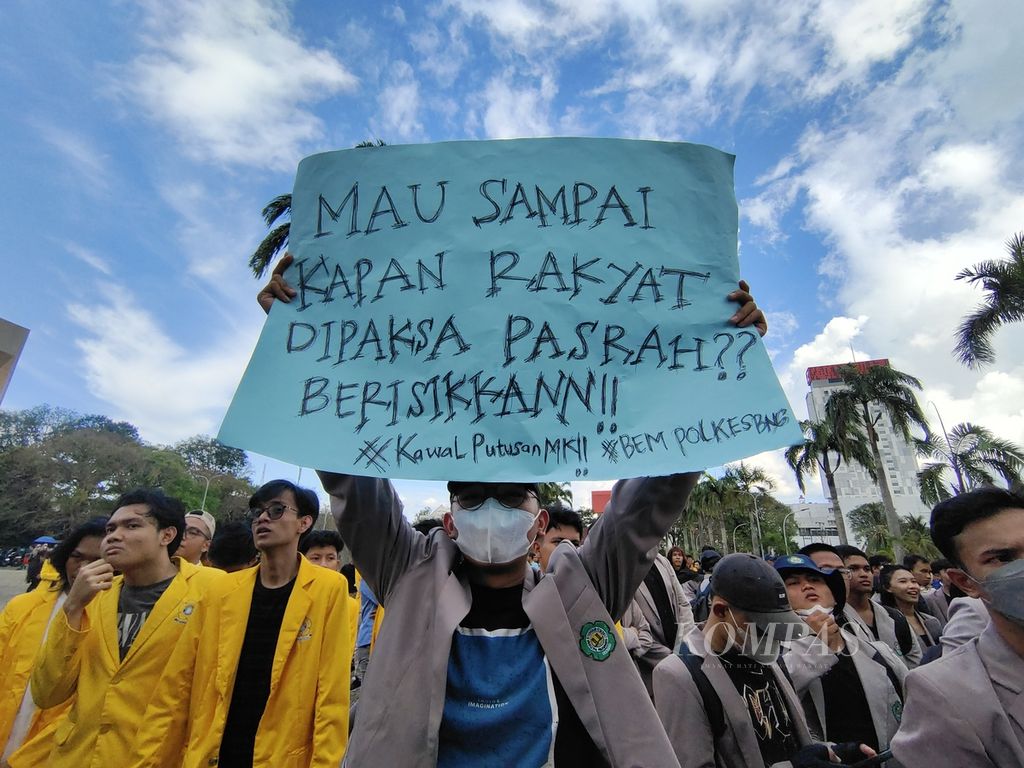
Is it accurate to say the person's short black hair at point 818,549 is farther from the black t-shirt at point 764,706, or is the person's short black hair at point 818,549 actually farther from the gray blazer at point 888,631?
the black t-shirt at point 764,706

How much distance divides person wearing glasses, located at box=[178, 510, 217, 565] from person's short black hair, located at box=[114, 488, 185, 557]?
5.64 feet

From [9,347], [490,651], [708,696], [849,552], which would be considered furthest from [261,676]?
[9,347]

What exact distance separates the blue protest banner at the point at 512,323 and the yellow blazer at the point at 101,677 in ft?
6.90

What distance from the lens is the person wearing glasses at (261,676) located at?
113 inches

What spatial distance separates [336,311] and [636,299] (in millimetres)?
1017

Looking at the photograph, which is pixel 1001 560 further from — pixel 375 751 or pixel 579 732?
pixel 375 751

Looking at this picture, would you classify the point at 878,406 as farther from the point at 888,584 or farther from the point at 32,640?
the point at 32,640

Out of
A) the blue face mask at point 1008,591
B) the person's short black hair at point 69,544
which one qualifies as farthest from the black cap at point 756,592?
the person's short black hair at point 69,544

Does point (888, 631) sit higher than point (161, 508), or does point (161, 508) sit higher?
point (161, 508)

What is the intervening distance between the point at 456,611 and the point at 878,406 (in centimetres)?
3254

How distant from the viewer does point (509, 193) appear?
204 cm

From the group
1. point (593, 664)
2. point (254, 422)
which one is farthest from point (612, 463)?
point (254, 422)

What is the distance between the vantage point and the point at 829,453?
1190 inches

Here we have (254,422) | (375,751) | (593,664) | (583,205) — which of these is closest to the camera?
(375,751)
